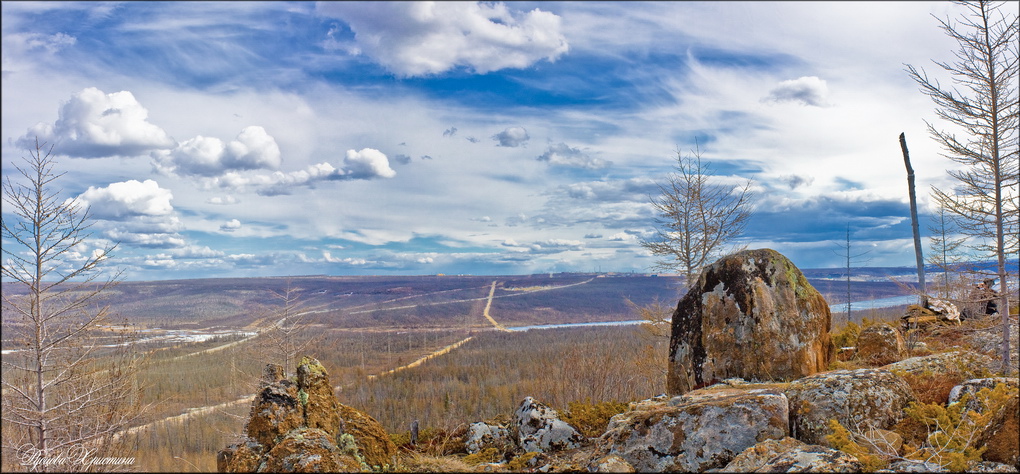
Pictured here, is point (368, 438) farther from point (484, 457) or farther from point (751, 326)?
point (751, 326)

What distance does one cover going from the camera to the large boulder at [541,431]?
809cm

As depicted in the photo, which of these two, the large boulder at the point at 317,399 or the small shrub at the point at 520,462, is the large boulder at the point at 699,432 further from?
the large boulder at the point at 317,399

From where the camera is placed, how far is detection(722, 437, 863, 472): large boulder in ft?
17.2

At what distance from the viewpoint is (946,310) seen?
59.7 ft

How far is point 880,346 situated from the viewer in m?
12.5

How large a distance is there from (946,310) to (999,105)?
28.4 ft

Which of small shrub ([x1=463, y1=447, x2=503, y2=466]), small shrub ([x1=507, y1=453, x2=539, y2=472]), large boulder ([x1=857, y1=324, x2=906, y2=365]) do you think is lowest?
small shrub ([x1=463, y1=447, x2=503, y2=466])

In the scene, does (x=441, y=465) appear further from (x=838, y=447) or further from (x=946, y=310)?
(x=946, y=310)

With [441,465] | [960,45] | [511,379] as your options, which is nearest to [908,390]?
[441,465]

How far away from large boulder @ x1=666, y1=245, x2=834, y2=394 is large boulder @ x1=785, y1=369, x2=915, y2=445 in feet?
7.33

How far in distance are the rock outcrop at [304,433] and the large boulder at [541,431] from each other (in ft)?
6.56

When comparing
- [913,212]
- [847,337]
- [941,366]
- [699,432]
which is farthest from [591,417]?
[913,212]

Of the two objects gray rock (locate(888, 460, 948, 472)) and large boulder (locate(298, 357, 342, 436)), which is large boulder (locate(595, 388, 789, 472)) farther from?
large boulder (locate(298, 357, 342, 436))

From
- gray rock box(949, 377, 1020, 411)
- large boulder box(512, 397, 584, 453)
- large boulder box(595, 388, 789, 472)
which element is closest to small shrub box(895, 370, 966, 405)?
gray rock box(949, 377, 1020, 411)
